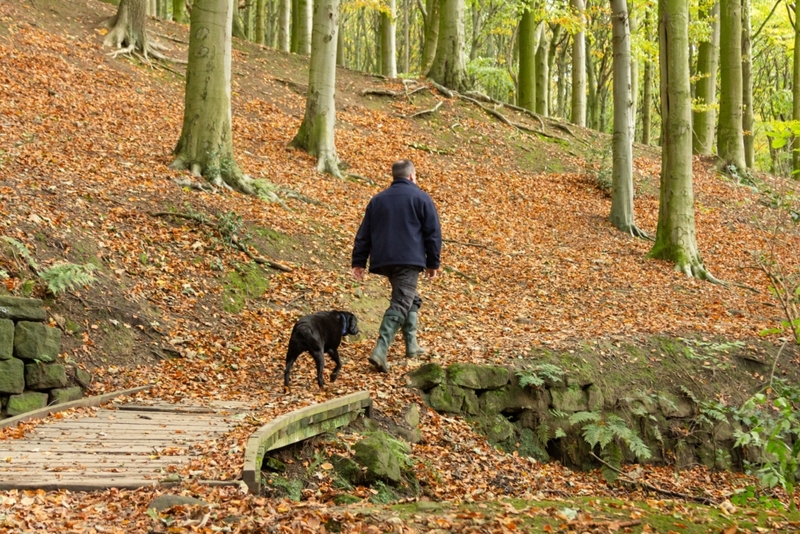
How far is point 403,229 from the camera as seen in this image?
315 inches

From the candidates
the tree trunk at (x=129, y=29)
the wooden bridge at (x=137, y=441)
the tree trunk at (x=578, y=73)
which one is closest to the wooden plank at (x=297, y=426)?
the wooden bridge at (x=137, y=441)

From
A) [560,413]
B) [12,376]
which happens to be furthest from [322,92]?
[12,376]

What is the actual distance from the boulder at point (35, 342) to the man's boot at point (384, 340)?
309 cm

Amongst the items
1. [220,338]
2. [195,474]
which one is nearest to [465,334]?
[220,338]

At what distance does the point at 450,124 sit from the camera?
21.5m

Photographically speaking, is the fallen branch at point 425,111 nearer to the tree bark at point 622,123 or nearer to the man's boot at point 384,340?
the tree bark at point 622,123

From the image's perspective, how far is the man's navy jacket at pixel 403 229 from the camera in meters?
7.99

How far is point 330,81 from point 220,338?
8364mm

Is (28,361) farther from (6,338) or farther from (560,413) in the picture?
(560,413)

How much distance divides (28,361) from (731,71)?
20.8 metres

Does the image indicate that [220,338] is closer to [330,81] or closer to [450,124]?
[330,81]

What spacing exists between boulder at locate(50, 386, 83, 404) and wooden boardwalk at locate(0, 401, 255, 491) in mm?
424

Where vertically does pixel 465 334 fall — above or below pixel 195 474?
below

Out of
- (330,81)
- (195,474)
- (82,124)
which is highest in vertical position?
(330,81)
